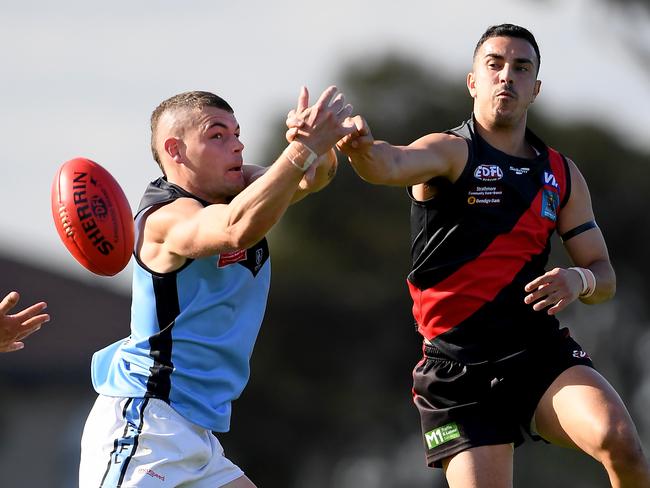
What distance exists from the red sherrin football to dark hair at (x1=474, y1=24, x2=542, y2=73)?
2.41 meters

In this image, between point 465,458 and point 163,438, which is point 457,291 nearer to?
point 465,458

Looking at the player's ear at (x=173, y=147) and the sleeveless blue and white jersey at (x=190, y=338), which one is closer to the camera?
the sleeveless blue and white jersey at (x=190, y=338)

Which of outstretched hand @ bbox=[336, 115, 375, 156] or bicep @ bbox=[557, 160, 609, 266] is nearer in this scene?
outstretched hand @ bbox=[336, 115, 375, 156]

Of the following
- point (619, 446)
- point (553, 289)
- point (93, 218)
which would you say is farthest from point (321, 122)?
point (619, 446)

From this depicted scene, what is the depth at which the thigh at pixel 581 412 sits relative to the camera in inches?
336

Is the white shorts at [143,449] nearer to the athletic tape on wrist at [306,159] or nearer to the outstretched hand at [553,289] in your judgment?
the athletic tape on wrist at [306,159]

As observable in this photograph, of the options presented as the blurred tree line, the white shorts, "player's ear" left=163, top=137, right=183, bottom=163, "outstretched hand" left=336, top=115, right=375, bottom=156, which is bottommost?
the blurred tree line

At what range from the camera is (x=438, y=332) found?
9.28 metres

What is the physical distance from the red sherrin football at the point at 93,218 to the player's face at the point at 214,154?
450mm

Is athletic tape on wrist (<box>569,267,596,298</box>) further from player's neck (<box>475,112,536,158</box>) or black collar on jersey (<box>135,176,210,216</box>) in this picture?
black collar on jersey (<box>135,176,210,216</box>)

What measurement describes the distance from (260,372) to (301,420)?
1651 millimetres

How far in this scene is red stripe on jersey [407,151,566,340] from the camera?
9109 millimetres

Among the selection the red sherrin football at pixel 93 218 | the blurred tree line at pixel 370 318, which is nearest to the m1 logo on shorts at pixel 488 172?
the red sherrin football at pixel 93 218

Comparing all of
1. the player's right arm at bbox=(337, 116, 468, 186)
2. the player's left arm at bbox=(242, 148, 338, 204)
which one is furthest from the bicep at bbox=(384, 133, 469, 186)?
the player's left arm at bbox=(242, 148, 338, 204)
